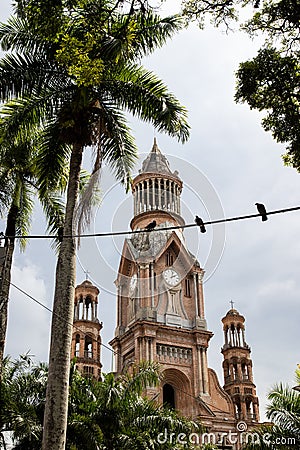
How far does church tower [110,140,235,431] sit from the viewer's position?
36.7 metres

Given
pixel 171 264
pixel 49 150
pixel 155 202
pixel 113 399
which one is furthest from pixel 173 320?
pixel 49 150

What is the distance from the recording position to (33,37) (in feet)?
42.5

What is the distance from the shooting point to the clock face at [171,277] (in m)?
40.0

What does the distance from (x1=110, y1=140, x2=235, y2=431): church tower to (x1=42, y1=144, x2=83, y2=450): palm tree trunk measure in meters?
24.0

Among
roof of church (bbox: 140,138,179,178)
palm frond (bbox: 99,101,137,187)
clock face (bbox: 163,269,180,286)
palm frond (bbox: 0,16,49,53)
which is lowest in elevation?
palm frond (bbox: 99,101,137,187)

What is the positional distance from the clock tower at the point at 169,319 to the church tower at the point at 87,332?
170 inches

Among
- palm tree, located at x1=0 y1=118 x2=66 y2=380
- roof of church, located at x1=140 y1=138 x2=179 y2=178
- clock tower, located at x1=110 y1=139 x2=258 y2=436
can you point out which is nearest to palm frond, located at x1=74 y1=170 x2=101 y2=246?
palm tree, located at x1=0 y1=118 x2=66 y2=380

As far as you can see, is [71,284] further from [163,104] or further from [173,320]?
[173,320]

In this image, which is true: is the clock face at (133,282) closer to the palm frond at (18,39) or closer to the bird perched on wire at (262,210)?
the palm frond at (18,39)

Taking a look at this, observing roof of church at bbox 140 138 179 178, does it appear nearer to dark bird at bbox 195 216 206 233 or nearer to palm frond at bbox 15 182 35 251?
palm frond at bbox 15 182 35 251

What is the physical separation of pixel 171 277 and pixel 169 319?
3.71 meters

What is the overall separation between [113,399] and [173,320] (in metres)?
22.4

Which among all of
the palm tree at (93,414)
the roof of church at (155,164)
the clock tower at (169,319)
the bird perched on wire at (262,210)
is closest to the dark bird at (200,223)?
the bird perched on wire at (262,210)

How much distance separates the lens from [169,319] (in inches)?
1519
